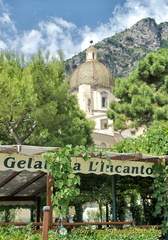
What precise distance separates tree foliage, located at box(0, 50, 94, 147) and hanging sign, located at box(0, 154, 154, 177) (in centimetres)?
1112

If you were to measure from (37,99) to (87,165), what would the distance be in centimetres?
1189

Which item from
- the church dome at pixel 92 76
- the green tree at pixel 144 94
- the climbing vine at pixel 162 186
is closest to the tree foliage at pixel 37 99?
the green tree at pixel 144 94

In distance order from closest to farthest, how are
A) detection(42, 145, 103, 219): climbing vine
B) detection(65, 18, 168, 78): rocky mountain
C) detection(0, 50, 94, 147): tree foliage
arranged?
1. detection(42, 145, 103, 219): climbing vine
2. detection(0, 50, 94, 147): tree foliage
3. detection(65, 18, 168, 78): rocky mountain

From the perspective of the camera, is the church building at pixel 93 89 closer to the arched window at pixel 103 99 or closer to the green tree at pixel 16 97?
the arched window at pixel 103 99

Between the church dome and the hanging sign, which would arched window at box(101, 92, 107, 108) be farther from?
the hanging sign

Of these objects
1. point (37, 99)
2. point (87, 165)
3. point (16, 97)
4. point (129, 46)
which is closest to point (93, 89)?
point (37, 99)

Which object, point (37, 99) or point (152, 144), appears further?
point (37, 99)

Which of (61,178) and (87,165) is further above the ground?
→ (87,165)

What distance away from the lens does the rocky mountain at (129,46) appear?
427ft

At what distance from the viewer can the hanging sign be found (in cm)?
648

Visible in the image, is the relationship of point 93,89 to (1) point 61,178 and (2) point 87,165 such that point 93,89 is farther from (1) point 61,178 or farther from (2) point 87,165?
(1) point 61,178

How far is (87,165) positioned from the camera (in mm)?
7293

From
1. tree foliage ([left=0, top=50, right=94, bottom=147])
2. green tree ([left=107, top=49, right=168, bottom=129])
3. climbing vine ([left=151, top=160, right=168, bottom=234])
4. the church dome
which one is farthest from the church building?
climbing vine ([left=151, top=160, right=168, bottom=234])

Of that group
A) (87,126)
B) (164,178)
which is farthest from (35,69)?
(164,178)
